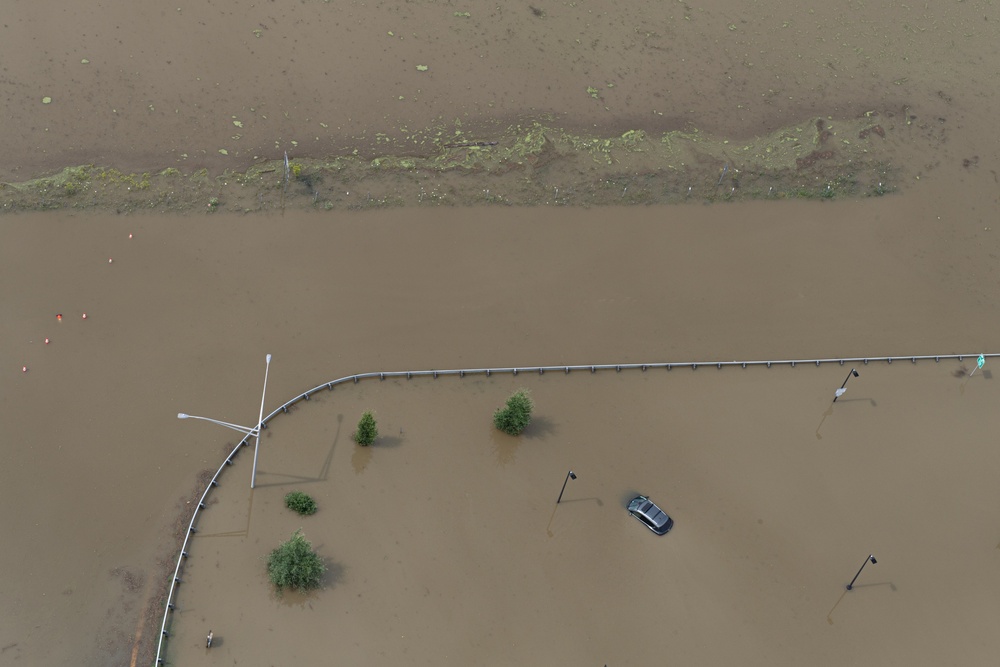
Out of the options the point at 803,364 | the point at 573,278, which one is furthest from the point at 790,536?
the point at 573,278

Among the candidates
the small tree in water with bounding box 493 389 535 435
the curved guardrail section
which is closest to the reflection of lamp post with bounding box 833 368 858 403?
the curved guardrail section

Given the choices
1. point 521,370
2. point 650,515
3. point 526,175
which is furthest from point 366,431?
point 526,175

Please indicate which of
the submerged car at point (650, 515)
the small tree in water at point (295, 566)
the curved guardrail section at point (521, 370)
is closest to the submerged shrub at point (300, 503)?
the small tree in water at point (295, 566)

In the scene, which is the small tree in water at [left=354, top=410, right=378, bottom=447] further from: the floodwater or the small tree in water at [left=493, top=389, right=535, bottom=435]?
the small tree in water at [left=493, top=389, right=535, bottom=435]

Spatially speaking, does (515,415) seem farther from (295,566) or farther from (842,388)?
(842,388)

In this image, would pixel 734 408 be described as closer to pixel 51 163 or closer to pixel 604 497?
pixel 604 497

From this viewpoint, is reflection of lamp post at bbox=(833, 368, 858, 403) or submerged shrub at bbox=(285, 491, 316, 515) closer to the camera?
submerged shrub at bbox=(285, 491, 316, 515)
